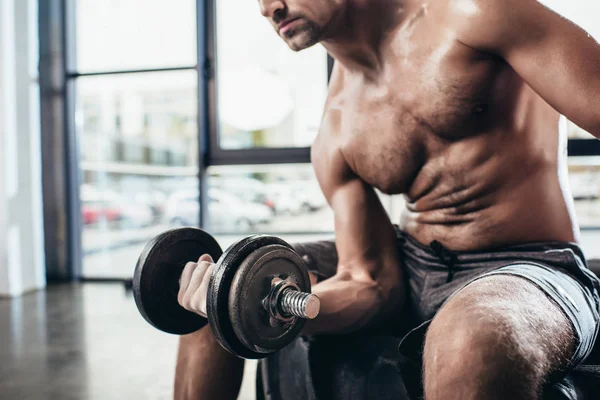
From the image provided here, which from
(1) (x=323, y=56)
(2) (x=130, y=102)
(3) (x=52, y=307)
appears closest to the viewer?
(3) (x=52, y=307)

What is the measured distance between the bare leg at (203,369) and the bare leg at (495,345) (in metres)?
0.49

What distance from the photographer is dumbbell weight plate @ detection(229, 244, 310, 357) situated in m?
0.71

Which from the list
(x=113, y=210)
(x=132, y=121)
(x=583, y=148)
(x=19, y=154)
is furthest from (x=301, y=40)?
(x=113, y=210)

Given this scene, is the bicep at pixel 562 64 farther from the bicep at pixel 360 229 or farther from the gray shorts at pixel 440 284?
the bicep at pixel 360 229

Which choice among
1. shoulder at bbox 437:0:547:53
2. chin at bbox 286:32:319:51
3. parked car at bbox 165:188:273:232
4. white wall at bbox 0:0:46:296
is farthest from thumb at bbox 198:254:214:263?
white wall at bbox 0:0:46:296

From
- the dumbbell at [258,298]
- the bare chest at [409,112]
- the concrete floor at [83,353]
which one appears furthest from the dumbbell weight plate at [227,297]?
the concrete floor at [83,353]

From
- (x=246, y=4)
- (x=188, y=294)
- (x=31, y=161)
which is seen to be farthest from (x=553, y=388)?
(x=31, y=161)

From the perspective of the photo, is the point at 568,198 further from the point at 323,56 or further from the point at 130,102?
the point at 130,102

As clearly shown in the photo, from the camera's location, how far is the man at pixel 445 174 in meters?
0.73

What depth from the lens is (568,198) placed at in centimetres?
95

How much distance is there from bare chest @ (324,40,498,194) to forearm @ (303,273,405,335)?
0.65 ft

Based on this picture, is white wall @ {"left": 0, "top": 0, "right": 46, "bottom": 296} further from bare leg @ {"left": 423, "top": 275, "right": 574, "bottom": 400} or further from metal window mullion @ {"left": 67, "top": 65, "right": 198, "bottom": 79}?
bare leg @ {"left": 423, "top": 275, "right": 574, "bottom": 400}

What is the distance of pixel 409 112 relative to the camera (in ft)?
3.15

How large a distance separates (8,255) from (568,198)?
3.19 m
